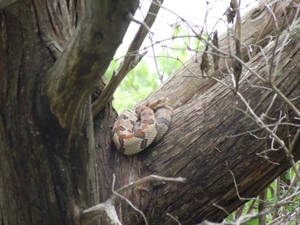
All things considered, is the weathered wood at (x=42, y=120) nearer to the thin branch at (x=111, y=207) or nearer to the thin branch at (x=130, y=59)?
the thin branch at (x=111, y=207)

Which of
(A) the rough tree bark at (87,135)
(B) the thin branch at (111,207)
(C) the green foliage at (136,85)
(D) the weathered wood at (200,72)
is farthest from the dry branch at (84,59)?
(C) the green foliage at (136,85)

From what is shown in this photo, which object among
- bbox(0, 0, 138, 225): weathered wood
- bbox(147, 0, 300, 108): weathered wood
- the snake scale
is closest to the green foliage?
bbox(147, 0, 300, 108): weathered wood

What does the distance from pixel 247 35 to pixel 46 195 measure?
308cm

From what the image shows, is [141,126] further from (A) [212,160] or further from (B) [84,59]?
(B) [84,59]

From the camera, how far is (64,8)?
271 cm

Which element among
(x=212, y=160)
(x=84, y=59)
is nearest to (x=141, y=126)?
(x=212, y=160)

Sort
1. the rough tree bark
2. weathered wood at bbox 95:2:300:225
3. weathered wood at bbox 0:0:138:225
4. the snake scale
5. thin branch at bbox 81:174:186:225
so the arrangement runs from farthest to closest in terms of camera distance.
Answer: the snake scale → weathered wood at bbox 95:2:300:225 → weathered wood at bbox 0:0:138:225 → the rough tree bark → thin branch at bbox 81:174:186:225

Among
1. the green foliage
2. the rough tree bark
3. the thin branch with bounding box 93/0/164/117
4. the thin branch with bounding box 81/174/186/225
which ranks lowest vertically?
the thin branch with bounding box 81/174/186/225

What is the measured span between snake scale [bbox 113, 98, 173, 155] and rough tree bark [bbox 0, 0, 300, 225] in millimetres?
84

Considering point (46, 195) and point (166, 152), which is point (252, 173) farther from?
point (46, 195)

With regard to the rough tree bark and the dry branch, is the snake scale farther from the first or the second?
the dry branch

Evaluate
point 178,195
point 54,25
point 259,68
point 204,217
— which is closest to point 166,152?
point 178,195

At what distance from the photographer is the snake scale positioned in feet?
11.7

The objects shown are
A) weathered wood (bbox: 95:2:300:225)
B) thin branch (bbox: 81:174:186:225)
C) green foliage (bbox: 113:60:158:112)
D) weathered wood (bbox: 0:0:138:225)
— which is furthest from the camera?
green foliage (bbox: 113:60:158:112)
